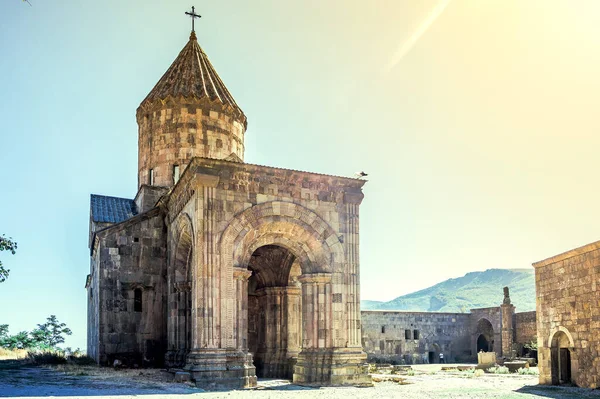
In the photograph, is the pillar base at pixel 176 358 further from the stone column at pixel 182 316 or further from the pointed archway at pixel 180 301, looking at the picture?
the stone column at pixel 182 316

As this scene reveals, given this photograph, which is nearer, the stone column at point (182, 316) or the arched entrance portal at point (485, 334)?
the stone column at point (182, 316)

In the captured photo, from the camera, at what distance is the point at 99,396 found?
464 inches

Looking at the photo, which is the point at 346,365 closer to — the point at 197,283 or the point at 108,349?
the point at 197,283

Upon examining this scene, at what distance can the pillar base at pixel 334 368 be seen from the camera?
1614 centimetres

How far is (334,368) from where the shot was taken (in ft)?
53.1

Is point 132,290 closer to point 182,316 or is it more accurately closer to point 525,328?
point 182,316

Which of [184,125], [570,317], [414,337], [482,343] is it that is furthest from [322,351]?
[482,343]

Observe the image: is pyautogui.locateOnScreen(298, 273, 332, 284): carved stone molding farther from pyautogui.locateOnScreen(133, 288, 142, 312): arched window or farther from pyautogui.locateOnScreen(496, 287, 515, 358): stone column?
pyautogui.locateOnScreen(496, 287, 515, 358): stone column

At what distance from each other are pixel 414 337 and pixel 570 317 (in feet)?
70.1

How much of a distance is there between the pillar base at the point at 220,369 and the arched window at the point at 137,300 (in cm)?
559

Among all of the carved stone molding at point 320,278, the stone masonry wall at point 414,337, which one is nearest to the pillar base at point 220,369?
the carved stone molding at point 320,278

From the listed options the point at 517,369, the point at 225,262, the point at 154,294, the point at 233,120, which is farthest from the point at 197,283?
the point at 517,369

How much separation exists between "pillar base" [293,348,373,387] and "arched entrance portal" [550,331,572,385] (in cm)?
518

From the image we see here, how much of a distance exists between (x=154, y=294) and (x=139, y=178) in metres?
5.38
